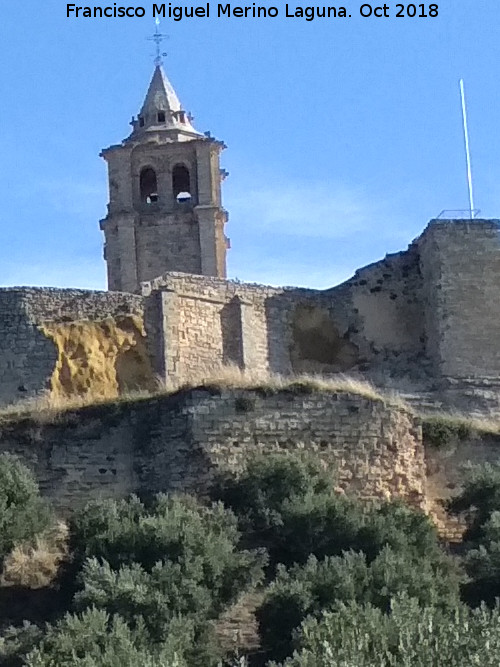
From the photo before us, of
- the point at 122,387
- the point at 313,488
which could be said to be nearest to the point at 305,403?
the point at 313,488

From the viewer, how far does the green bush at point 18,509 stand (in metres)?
25.6

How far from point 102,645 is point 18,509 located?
4.41m

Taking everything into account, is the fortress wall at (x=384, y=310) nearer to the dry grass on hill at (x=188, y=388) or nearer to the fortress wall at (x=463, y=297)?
the fortress wall at (x=463, y=297)

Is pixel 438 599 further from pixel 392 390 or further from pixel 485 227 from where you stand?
pixel 485 227

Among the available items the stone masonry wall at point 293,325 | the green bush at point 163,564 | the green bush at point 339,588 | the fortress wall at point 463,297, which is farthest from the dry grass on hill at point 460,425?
the fortress wall at point 463,297

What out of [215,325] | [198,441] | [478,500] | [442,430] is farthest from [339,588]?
[215,325]

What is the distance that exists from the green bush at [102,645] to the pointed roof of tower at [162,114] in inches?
1103

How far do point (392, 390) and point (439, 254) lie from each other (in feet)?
11.8

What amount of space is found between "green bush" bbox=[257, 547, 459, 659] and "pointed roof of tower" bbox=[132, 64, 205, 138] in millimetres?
26293

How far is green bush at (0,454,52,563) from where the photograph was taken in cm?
2562

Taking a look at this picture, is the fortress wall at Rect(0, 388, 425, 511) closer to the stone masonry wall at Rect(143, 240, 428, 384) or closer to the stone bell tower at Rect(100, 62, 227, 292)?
the stone masonry wall at Rect(143, 240, 428, 384)

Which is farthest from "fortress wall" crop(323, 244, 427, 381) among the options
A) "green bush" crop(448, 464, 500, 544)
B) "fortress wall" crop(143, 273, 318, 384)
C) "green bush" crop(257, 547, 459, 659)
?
"green bush" crop(257, 547, 459, 659)

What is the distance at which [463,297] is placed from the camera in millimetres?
37875

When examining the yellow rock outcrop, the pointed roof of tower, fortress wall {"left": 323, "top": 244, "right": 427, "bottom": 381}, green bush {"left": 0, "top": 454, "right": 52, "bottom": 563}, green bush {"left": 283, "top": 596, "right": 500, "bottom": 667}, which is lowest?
green bush {"left": 283, "top": 596, "right": 500, "bottom": 667}
